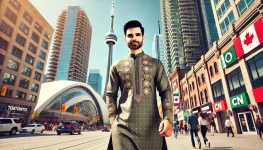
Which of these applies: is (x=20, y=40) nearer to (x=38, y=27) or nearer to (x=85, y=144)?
(x=38, y=27)

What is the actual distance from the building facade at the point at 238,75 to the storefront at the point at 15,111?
34742 mm

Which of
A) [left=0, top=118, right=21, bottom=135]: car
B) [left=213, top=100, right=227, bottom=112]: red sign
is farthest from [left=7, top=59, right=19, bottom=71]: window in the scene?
[left=213, top=100, right=227, bottom=112]: red sign

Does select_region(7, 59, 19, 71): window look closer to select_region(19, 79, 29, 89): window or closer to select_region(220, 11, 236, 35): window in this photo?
select_region(19, 79, 29, 89): window

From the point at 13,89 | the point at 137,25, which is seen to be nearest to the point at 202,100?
the point at 137,25

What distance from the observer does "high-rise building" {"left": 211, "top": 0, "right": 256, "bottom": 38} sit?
1865 cm

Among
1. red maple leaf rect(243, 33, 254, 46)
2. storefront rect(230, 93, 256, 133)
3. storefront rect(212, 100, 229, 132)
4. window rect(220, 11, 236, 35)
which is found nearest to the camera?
red maple leaf rect(243, 33, 254, 46)

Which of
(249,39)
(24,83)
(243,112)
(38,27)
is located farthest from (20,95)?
(249,39)

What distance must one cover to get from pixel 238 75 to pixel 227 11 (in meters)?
10.1

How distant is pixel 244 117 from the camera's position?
54.3 feet

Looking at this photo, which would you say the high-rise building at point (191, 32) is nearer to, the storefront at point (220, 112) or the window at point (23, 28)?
the storefront at point (220, 112)

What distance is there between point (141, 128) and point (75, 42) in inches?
4545

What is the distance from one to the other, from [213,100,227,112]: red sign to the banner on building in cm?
461

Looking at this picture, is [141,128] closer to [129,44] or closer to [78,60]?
[129,44]

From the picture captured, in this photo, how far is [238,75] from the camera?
17.2m
